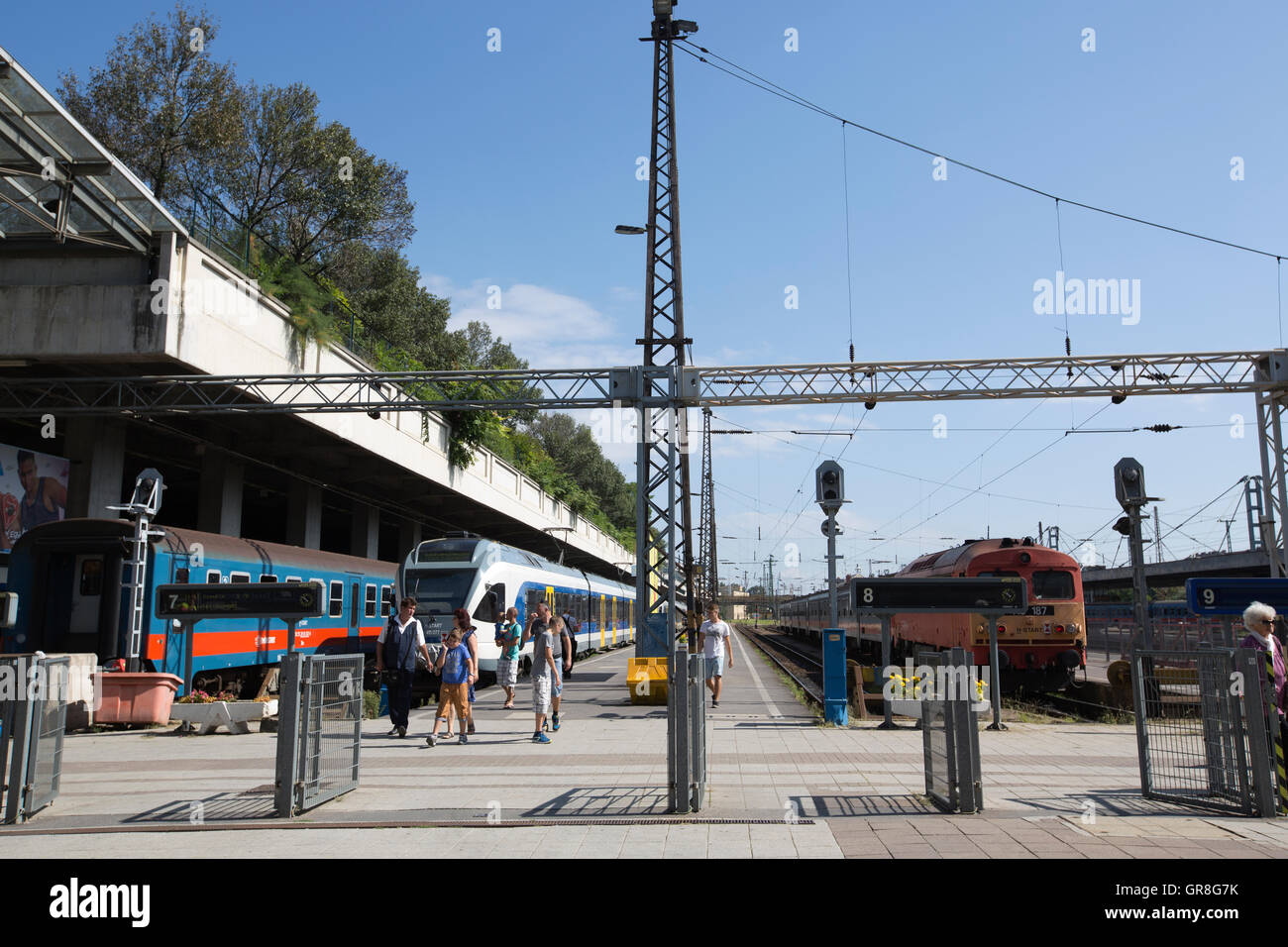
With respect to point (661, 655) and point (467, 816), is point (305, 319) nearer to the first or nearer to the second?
point (661, 655)

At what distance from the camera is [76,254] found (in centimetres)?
1858

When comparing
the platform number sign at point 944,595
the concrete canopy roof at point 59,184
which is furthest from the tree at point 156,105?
the platform number sign at point 944,595

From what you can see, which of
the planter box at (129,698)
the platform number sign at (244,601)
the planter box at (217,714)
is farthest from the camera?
the planter box at (129,698)

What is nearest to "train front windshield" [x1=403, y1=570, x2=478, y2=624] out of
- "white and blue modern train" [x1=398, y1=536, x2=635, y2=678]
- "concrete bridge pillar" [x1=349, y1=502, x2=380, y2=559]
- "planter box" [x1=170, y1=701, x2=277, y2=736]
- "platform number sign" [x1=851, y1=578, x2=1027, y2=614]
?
"white and blue modern train" [x1=398, y1=536, x2=635, y2=678]

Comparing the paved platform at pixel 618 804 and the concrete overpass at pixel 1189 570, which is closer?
the paved platform at pixel 618 804

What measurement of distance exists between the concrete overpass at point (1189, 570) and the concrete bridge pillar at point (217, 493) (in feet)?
110

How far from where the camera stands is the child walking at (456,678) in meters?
12.4

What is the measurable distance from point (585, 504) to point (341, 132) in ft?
94.6

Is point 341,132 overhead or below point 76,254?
overhead

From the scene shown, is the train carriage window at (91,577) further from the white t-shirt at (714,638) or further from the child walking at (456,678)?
the white t-shirt at (714,638)

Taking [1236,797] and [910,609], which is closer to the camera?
[1236,797]

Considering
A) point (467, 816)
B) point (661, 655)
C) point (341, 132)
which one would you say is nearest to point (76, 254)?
point (661, 655)

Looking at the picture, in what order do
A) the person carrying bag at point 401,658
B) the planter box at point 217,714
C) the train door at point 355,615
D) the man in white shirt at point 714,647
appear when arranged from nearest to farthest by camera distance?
the person carrying bag at point 401,658 → the planter box at point 217,714 → the man in white shirt at point 714,647 → the train door at point 355,615

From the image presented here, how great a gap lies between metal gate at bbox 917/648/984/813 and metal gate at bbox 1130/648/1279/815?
5.61ft
